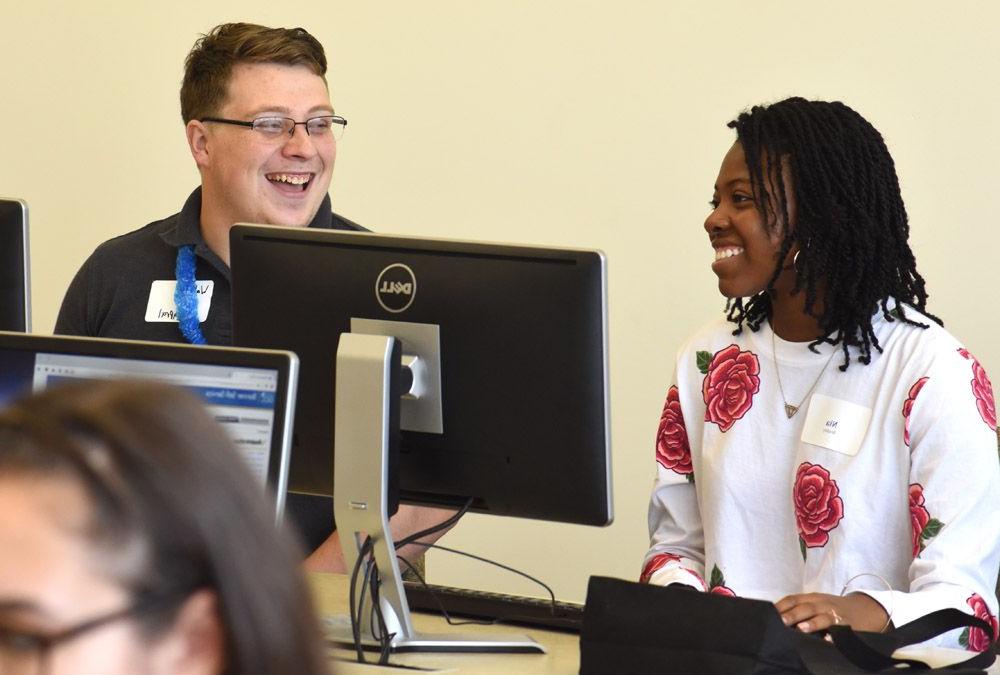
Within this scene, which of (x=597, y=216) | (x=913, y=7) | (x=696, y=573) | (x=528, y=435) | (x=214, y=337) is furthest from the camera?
(x=597, y=216)

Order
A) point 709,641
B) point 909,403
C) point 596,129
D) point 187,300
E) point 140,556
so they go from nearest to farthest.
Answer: point 140,556, point 709,641, point 909,403, point 187,300, point 596,129

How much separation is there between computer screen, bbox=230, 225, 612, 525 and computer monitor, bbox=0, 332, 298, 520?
304mm

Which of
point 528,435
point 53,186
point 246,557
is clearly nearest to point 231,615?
point 246,557

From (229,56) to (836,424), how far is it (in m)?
1.32

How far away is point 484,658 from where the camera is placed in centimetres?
180

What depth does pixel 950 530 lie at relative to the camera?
1.91 m

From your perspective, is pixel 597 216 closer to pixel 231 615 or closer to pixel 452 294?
pixel 452 294

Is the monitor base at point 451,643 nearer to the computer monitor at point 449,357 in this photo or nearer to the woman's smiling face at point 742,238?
the computer monitor at point 449,357

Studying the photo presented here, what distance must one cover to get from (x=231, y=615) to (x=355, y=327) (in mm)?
1140

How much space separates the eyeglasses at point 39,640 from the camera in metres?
0.65

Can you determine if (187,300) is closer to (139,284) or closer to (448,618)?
(139,284)

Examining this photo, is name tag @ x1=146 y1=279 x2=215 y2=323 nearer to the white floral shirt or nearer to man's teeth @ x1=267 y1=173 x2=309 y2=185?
man's teeth @ x1=267 y1=173 x2=309 y2=185

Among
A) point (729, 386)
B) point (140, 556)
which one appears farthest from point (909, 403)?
point (140, 556)

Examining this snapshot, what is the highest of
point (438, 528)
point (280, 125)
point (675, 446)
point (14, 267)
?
point (280, 125)
